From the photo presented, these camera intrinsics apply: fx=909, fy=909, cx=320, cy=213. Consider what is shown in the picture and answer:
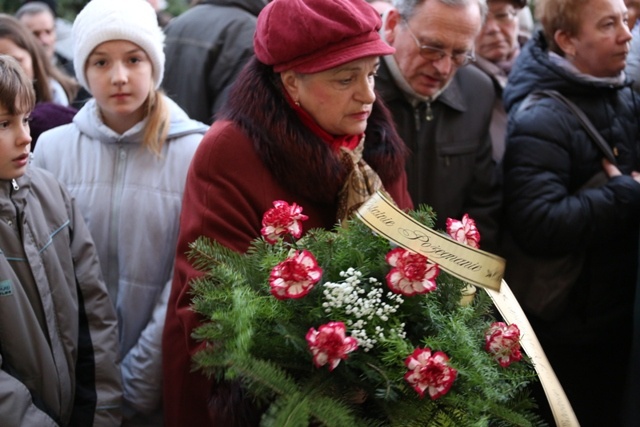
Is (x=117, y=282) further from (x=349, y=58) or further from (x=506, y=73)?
(x=506, y=73)

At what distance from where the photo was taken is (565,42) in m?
3.77

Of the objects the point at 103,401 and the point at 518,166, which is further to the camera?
the point at 518,166

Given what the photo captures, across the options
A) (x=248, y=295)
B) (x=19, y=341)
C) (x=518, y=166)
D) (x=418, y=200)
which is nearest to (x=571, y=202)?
(x=518, y=166)

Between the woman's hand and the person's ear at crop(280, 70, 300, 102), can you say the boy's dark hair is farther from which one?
the woman's hand

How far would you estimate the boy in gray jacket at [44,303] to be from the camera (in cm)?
259

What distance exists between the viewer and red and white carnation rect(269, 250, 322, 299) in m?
2.01

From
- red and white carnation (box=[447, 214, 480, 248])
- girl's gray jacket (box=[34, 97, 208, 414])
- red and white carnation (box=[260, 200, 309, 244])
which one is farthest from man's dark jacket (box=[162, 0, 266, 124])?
red and white carnation (box=[447, 214, 480, 248])

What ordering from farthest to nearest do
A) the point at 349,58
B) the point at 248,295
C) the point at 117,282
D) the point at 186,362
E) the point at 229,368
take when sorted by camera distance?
the point at 117,282 < the point at 186,362 < the point at 349,58 < the point at 248,295 < the point at 229,368

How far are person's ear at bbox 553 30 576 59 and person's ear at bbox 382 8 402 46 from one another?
78 cm

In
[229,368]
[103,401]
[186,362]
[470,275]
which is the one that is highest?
[470,275]

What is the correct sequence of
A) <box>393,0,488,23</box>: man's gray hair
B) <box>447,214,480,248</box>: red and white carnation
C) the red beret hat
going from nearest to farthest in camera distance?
<box>447,214,480,248</box>: red and white carnation → the red beret hat → <box>393,0,488,23</box>: man's gray hair

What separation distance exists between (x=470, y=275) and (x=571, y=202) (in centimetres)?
166

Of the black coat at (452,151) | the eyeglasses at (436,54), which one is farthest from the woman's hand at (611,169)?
the eyeglasses at (436,54)

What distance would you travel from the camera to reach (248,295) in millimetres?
2061
